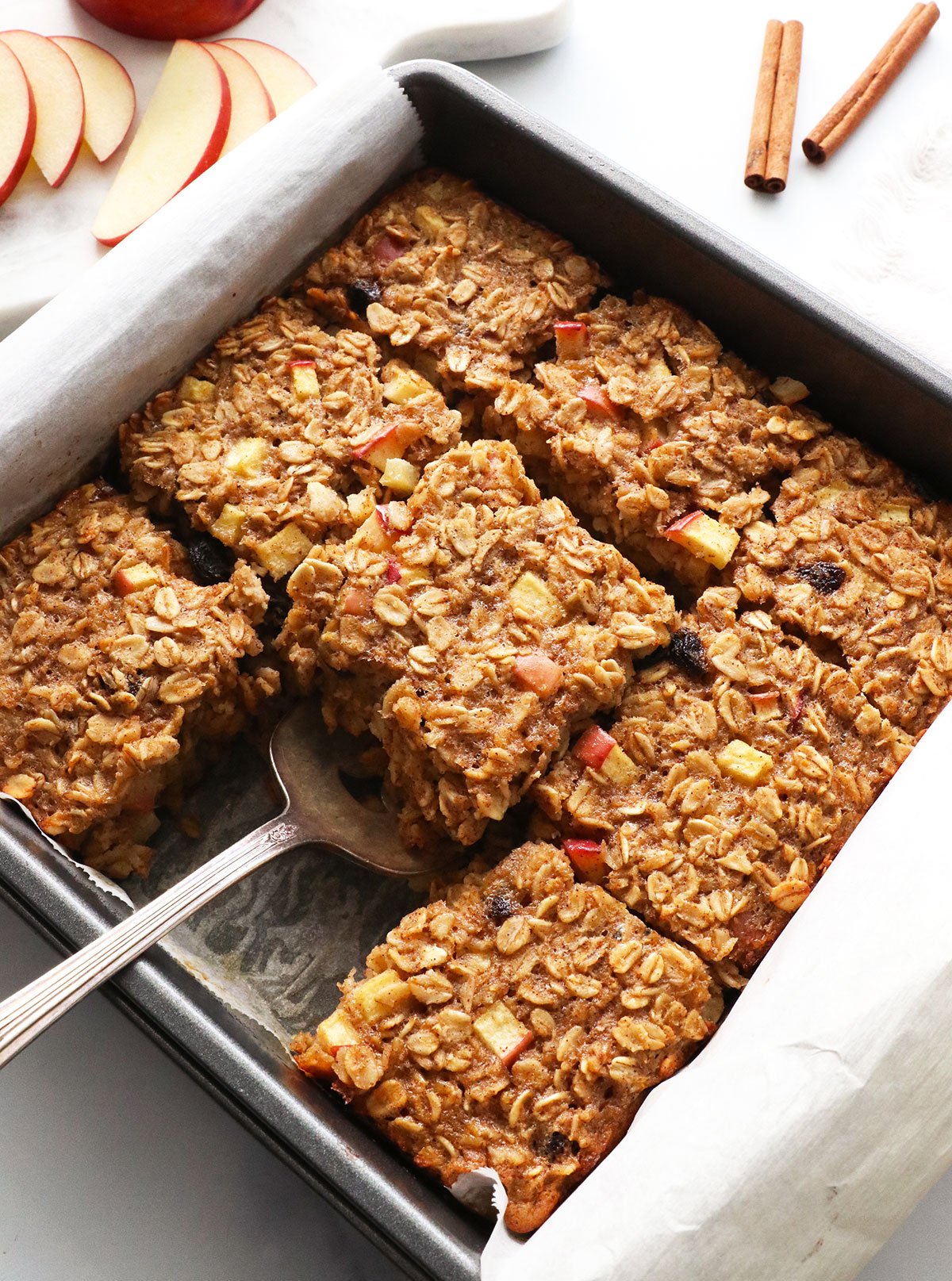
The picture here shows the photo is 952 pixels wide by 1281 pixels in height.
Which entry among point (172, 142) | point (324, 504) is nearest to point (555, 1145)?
point (324, 504)

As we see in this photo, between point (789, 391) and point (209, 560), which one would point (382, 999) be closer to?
point (209, 560)

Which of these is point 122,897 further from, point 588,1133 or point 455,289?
point 455,289

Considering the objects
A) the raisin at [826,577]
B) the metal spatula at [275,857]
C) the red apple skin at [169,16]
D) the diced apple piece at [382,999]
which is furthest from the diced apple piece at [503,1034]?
the red apple skin at [169,16]

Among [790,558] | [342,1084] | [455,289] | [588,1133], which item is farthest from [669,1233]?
[455,289]

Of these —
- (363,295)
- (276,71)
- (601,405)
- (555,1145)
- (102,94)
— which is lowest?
(555,1145)

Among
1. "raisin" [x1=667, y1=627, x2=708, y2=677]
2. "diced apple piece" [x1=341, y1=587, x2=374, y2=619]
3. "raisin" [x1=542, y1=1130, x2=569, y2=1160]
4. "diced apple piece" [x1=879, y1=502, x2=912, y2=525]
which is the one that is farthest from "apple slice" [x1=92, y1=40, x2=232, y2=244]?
"raisin" [x1=542, y1=1130, x2=569, y2=1160]
